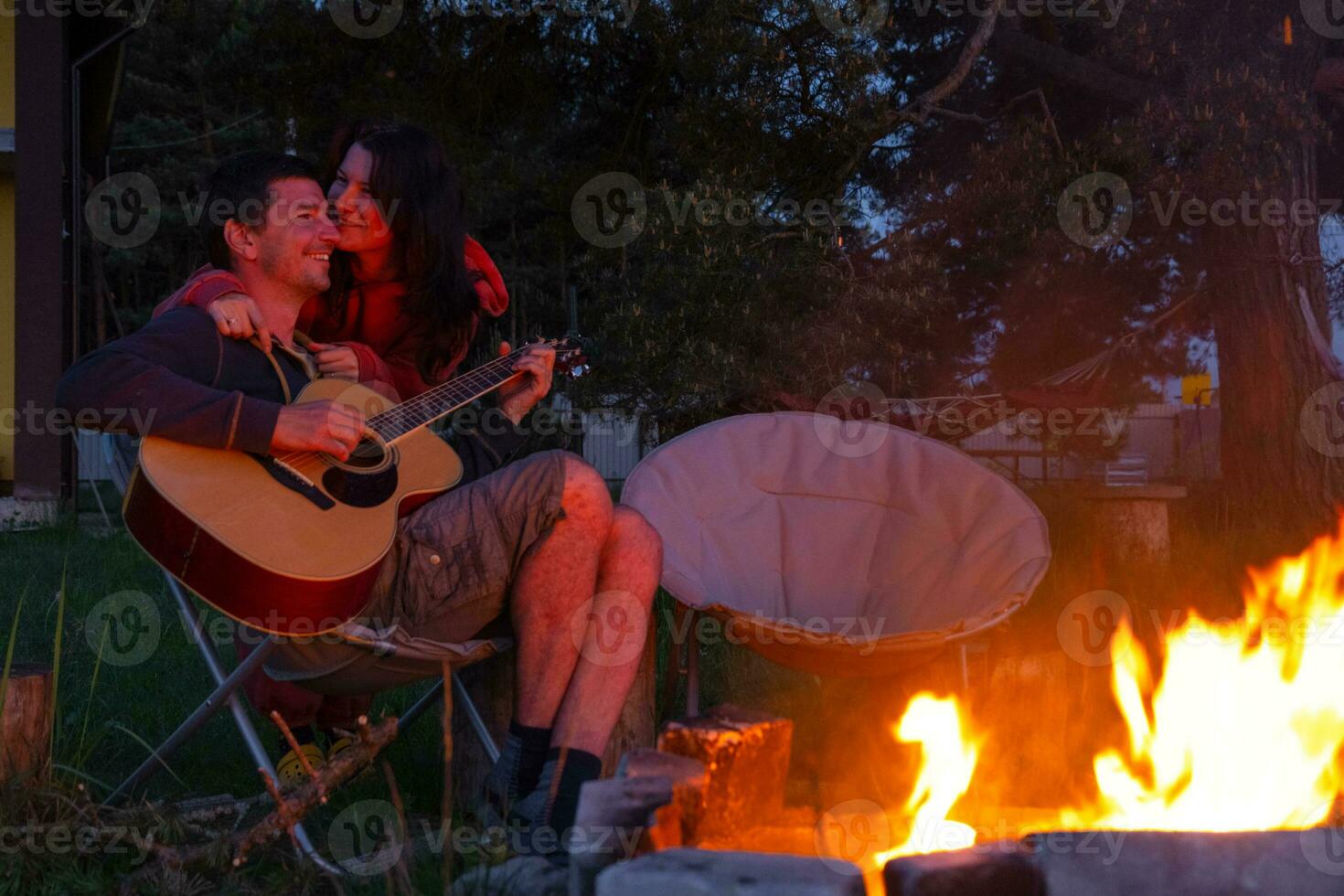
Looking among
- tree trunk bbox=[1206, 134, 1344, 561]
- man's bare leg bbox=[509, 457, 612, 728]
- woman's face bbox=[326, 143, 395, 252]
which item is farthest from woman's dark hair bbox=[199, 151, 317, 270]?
tree trunk bbox=[1206, 134, 1344, 561]

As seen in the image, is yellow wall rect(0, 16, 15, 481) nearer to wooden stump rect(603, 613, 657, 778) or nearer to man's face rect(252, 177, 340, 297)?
man's face rect(252, 177, 340, 297)

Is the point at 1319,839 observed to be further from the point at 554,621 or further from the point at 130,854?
the point at 130,854

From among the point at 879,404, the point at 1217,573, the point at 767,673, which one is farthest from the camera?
the point at 879,404

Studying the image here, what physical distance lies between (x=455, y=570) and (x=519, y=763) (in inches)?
14.7

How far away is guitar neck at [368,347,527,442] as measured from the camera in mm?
2242

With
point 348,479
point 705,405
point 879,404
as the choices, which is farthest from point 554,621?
point 879,404

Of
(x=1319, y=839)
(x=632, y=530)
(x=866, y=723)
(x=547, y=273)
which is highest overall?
(x=547, y=273)

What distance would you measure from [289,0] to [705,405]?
3540 millimetres

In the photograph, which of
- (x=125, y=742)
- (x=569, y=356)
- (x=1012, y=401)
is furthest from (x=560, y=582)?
(x=1012, y=401)

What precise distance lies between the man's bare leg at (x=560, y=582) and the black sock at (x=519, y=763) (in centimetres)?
4

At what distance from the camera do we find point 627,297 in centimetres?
484

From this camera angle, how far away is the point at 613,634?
214 centimetres

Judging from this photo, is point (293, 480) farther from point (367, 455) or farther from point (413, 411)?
point (413, 411)

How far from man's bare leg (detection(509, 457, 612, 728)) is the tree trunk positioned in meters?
4.28
